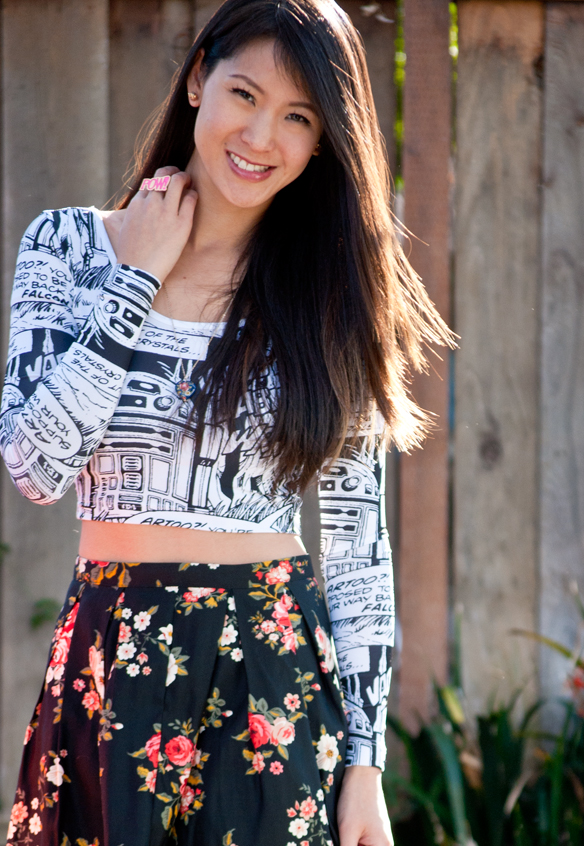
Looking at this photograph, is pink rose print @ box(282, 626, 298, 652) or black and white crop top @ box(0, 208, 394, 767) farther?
pink rose print @ box(282, 626, 298, 652)

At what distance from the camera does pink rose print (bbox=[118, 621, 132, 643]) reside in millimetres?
1182

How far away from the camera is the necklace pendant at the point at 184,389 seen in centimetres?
127

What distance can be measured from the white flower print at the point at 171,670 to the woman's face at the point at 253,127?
748 mm

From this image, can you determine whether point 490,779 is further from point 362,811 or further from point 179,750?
point 179,750

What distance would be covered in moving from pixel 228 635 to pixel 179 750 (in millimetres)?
171

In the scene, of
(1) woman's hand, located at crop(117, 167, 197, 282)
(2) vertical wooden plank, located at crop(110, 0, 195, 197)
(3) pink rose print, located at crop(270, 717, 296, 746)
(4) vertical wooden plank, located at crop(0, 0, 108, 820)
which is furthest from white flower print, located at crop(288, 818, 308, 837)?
(2) vertical wooden plank, located at crop(110, 0, 195, 197)

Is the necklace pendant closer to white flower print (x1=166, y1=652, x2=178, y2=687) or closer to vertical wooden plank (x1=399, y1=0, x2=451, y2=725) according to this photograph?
white flower print (x1=166, y1=652, x2=178, y2=687)

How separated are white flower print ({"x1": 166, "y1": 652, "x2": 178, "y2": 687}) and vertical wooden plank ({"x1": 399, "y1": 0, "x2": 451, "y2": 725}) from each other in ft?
4.26

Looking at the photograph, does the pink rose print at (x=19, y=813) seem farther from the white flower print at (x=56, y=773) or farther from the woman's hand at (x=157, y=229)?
the woman's hand at (x=157, y=229)

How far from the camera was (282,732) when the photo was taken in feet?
3.94

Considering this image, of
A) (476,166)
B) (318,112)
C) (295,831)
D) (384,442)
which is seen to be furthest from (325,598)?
(476,166)

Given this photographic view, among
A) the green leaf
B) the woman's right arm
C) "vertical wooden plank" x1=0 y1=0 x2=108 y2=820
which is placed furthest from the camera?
"vertical wooden plank" x1=0 y1=0 x2=108 y2=820

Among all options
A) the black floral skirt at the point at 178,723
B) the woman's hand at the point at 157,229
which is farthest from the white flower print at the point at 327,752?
the woman's hand at the point at 157,229

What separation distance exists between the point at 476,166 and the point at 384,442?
125 cm
